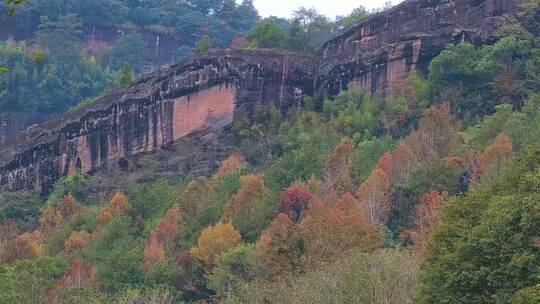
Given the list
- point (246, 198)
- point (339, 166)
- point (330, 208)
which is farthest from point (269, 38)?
point (330, 208)

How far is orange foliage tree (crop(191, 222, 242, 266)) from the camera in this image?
131 ft

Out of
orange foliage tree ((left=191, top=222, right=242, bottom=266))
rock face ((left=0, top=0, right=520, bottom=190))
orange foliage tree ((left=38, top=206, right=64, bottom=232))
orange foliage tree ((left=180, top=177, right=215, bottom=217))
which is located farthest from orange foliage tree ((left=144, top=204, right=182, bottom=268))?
rock face ((left=0, top=0, right=520, bottom=190))

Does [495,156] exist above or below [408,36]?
below

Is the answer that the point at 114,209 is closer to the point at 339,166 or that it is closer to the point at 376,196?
the point at 339,166

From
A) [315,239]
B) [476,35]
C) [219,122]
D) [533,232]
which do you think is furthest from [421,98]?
[533,232]

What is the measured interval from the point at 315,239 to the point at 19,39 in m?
82.9

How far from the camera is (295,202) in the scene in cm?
4312

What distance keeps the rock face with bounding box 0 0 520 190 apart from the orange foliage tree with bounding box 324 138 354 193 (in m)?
9.70

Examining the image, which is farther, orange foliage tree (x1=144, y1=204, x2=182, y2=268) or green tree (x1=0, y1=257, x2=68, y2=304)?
orange foliage tree (x1=144, y1=204, x2=182, y2=268)

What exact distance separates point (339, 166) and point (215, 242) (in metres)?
8.33

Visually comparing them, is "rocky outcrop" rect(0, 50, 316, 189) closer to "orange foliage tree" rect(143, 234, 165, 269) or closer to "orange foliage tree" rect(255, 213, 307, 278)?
"orange foliage tree" rect(143, 234, 165, 269)

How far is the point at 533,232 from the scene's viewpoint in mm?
20531

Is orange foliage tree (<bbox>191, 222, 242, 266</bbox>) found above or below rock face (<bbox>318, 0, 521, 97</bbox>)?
below

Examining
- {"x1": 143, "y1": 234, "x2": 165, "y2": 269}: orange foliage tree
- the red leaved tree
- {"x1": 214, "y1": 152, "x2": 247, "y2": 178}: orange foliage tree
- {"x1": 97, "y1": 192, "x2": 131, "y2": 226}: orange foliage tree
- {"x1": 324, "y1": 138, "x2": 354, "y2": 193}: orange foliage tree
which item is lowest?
{"x1": 97, "y1": 192, "x2": 131, "y2": 226}: orange foliage tree
